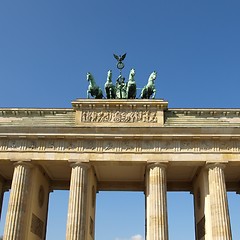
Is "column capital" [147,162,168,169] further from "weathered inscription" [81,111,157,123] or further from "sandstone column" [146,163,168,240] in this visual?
"weathered inscription" [81,111,157,123]

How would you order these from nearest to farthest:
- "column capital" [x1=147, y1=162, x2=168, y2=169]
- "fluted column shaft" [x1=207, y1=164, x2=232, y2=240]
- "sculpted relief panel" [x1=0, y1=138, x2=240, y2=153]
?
1. "fluted column shaft" [x1=207, y1=164, x2=232, y2=240]
2. "column capital" [x1=147, y1=162, x2=168, y2=169]
3. "sculpted relief panel" [x1=0, y1=138, x2=240, y2=153]

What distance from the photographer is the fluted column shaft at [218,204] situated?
95.9 feet

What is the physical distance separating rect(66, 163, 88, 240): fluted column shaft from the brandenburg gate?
79 millimetres

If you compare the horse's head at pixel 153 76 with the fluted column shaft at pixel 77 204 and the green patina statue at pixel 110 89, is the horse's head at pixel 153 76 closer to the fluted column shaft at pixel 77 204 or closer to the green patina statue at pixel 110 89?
the green patina statue at pixel 110 89

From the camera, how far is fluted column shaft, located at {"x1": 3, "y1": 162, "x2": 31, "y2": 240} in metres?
29.4

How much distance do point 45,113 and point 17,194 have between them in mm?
8070

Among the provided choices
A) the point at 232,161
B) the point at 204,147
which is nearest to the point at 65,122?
the point at 204,147

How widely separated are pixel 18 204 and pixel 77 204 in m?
4.93

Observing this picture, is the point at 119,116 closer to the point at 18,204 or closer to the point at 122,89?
the point at 122,89

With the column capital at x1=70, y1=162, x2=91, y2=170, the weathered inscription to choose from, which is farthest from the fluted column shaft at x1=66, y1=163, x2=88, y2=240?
the weathered inscription

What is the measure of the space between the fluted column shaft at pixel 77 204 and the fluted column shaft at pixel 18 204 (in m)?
3.89

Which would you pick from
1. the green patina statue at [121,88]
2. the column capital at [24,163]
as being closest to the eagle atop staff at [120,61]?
the green patina statue at [121,88]

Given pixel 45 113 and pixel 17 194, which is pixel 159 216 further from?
pixel 45 113

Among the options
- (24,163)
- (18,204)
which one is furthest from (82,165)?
(18,204)
